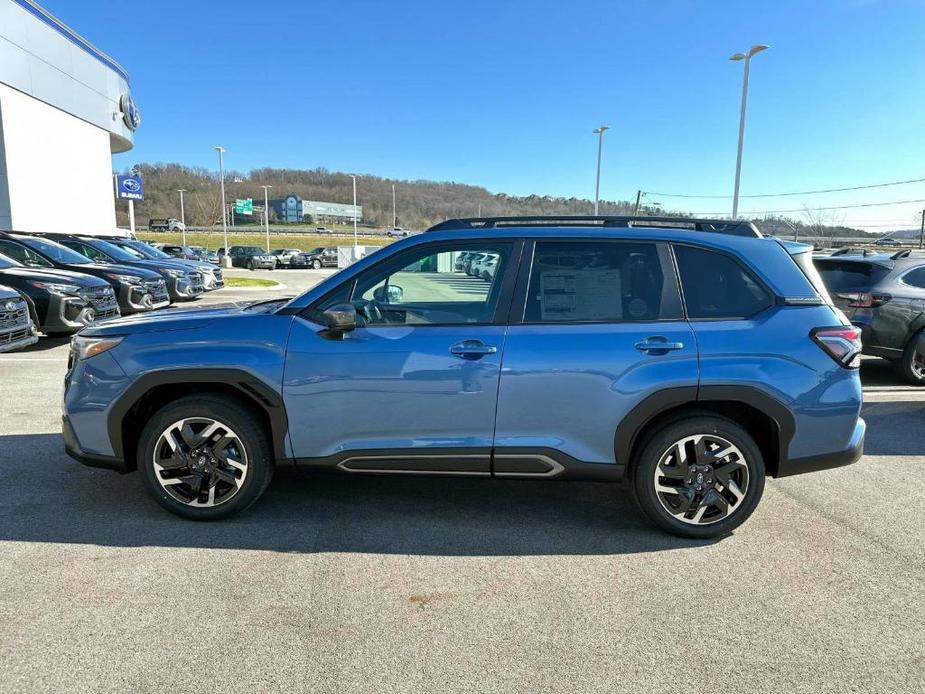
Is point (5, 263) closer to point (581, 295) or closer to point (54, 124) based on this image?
point (581, 295)

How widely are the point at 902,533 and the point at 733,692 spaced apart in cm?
211

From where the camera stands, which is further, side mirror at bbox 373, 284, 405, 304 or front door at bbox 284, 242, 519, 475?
side mirror at bbox 373, 284, 405, 304

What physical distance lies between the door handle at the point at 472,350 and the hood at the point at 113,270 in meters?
11.1

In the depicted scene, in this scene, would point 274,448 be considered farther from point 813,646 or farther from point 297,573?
point 813,646

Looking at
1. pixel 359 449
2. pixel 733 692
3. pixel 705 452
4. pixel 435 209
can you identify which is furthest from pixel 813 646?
pixel 435 209

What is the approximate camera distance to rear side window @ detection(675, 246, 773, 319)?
3520mm

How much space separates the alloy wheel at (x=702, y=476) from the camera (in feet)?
11.5

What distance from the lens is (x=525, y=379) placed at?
11.1ft

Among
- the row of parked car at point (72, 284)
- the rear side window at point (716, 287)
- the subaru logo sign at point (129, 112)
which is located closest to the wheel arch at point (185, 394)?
the rear side window at point (716, 287)

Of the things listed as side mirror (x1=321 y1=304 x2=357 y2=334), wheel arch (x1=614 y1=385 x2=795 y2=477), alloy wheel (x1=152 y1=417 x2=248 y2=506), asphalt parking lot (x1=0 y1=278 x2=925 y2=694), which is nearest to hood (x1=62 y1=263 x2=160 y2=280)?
asphalt parking lot (x1=0 y1=278 x2=925 y2=694)

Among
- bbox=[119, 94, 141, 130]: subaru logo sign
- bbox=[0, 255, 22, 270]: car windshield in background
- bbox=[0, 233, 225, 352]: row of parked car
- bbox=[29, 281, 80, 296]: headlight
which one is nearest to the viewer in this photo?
bbox=[0, 233, 225, 352]: row of parked car

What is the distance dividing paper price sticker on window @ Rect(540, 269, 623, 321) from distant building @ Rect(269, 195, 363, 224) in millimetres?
121534

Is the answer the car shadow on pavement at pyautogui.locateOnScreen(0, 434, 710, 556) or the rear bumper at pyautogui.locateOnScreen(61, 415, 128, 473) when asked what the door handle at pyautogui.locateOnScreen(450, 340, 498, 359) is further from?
the rear bumper at pyautogui.locateOnScreen(61, 415, 128, 473)

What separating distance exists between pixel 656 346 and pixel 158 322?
2856 mm
